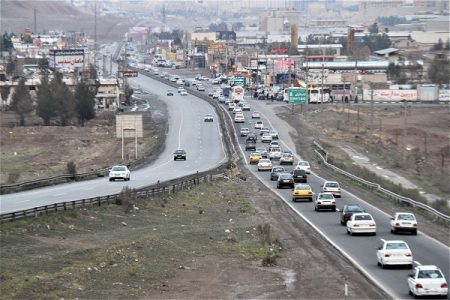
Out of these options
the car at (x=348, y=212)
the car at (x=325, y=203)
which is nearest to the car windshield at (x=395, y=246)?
the car at (x=348, y=212)

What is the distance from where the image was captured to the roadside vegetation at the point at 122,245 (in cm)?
3219

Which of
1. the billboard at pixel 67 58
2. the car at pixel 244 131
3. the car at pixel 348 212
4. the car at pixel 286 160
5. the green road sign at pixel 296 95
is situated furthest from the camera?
the billboard at pixel 67 58

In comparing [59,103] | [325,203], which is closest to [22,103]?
[59,103]

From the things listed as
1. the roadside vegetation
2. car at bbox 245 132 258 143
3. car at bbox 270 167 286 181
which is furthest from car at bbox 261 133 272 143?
the roadside vegetation

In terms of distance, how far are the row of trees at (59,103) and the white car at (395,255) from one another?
294ft

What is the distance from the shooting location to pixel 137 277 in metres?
33.7

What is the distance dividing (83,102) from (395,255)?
299 ft

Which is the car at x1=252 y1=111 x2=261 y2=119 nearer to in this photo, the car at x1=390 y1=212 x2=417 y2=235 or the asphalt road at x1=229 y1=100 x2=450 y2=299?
the asphalt road at x1=229 y1=100 x2=450 y2=299

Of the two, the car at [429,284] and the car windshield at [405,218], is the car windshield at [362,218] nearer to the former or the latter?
the car windshield at [405,218]

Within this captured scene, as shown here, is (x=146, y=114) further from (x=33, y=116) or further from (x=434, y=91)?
(x=434, y=91)

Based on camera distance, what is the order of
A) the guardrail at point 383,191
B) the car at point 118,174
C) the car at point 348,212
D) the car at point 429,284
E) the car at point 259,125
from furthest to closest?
1. the car at point 259,125
2. the car at point 118,174
3. the guardrail at point 383,191
4. the car at point 348,212
5. the car at point 429,284

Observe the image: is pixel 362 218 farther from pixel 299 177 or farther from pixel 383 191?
pixel 299 177

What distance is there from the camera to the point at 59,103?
406ft

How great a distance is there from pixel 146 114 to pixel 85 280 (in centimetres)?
9649
